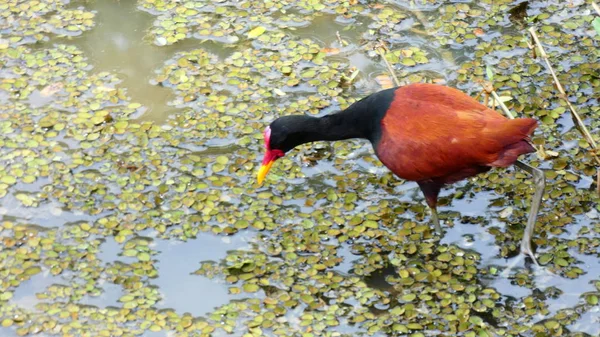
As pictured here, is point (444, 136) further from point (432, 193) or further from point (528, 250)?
point (528, 250)

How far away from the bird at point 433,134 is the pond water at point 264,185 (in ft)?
1.40

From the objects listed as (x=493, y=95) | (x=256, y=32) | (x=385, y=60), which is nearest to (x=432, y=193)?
(x=493, y=95)

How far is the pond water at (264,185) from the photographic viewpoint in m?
5.71

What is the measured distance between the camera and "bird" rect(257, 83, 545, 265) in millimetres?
5578

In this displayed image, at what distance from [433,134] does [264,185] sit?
1.51 meters

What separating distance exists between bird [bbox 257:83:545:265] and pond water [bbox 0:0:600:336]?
0.43 metres

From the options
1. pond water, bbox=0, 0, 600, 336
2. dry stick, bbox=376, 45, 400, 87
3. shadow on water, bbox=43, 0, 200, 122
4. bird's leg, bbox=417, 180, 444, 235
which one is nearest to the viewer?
pond water, bbox=0, 0, 600, 336

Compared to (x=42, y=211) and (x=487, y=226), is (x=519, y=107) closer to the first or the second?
(x=487, y=226)

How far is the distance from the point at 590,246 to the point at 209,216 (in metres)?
2.64

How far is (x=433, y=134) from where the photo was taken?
567cm

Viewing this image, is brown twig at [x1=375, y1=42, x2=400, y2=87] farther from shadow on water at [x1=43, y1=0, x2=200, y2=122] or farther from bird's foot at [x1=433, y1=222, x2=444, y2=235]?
shadow on water at [x1=43, y1=0, x2=200, y2=122]

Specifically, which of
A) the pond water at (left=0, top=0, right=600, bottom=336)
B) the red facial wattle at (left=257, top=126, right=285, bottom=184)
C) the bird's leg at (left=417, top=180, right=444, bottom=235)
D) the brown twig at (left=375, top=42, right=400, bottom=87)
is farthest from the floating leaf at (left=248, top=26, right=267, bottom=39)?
the bird's leg at (left=417, top=180, right=444, bottom=235)

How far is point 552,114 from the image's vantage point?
7.07 m

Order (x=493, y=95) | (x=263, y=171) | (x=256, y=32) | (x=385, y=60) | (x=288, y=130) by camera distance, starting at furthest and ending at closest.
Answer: (x=256, y=32)
(x=385, y=60)
(x=493, y=95)
(x=263, y=171)
(x=288, y=130)
